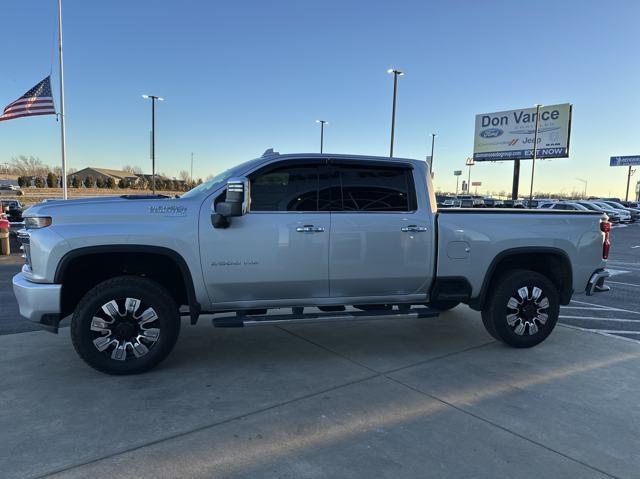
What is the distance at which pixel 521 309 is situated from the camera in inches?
199

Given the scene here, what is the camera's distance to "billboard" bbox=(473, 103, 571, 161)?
43844 millimetres

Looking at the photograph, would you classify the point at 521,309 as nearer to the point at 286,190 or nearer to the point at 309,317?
the point at 309,317

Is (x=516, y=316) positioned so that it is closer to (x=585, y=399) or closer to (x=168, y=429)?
(x=585, y=399)

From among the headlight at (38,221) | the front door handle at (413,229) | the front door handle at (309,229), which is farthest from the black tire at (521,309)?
the headlight at (38,221)

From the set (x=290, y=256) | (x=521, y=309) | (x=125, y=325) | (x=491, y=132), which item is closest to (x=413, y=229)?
(x=290, y=256)

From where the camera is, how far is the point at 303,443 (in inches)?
120

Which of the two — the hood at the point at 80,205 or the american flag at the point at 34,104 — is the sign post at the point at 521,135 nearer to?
the american flag at the point at 34,104

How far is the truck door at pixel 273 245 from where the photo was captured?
4242mm

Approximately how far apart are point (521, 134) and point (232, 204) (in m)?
49.0

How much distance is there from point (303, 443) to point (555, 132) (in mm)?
48563

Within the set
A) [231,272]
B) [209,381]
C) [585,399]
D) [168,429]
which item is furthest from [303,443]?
[585,399]

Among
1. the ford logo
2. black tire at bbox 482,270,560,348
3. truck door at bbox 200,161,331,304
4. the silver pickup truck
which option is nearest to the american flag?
the silver pickup truck

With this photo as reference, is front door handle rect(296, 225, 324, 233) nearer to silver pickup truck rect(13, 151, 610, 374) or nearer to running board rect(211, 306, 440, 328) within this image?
silver pickup truck rect(13, 151, 610, 374)

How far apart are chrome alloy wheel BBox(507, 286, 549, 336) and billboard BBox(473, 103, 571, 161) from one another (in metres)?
44.5
